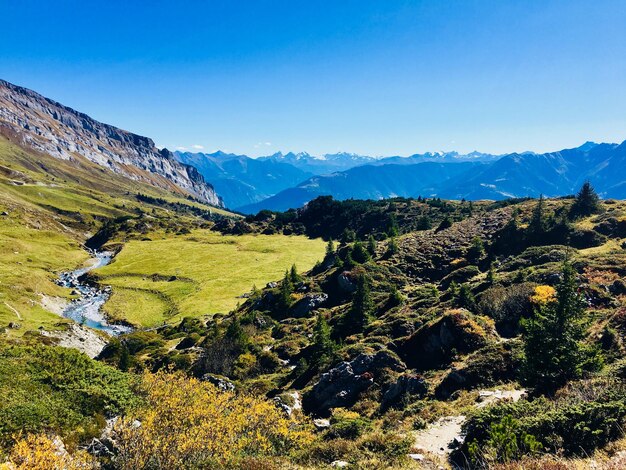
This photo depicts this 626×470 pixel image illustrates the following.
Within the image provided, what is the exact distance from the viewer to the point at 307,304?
7350 centimetres

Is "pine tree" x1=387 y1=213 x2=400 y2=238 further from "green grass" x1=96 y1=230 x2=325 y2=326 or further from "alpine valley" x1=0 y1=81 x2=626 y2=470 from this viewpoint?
"green grass" x1=96 y1=230 x2=325 y2=326

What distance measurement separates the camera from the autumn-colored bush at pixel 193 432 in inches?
710

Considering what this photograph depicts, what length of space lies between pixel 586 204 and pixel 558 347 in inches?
2794

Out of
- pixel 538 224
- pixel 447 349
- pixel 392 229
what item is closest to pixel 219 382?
pixel 447 349

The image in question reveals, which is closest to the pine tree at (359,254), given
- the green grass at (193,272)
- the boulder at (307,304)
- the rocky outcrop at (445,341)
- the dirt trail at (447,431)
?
the boulder at (307,304)

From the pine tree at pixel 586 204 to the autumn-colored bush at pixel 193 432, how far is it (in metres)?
80.3

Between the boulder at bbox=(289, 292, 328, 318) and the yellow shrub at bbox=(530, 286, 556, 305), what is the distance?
136 ft

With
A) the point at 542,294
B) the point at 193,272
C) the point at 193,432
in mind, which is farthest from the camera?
the point at 193,272

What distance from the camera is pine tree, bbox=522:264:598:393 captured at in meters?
24.0

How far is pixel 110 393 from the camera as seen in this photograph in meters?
26.6

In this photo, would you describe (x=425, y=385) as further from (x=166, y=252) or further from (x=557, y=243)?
(x=166, y=252)

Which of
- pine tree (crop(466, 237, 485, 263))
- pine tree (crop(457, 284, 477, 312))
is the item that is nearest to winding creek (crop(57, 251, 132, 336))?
pine tree (crop(457, 284, 477, 312))

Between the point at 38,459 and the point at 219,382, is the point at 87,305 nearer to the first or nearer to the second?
the point at 219,382

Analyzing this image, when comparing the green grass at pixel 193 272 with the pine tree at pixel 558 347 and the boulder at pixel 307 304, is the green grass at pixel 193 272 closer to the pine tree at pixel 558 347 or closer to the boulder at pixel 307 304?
the boulder at pixel 307 304
